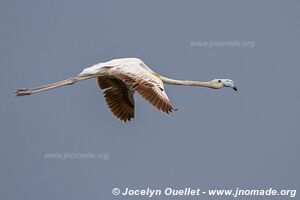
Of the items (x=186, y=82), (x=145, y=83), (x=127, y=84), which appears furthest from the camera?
(x=186, y=82)

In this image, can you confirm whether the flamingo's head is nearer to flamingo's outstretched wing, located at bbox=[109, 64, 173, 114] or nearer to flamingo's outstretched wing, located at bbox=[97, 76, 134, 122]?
flamingo's outstretched wing, located at bbox=[97, 76, 134, 122]

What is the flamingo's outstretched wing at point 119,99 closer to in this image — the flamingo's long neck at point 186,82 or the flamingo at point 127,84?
the flamingo at point 127,84

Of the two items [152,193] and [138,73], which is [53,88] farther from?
[152,193]

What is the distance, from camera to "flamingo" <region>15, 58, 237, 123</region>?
29.7m

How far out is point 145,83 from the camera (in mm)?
30328

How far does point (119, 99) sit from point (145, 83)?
12.6ft

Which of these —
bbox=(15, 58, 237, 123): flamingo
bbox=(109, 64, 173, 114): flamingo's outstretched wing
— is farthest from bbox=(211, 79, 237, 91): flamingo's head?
bbox=(109, 64, 173, 114): flamingo's outstretched wing

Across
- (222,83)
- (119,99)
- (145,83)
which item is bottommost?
(119,99)

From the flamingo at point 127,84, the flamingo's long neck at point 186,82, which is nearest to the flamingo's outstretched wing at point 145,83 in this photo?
the flamingo at point 127,84

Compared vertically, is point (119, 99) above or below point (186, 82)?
below

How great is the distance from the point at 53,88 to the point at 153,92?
434cm

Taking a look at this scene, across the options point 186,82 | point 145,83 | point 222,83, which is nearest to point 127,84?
point 145,83

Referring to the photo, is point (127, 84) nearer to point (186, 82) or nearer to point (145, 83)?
point (145, 83)

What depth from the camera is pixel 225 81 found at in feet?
111
